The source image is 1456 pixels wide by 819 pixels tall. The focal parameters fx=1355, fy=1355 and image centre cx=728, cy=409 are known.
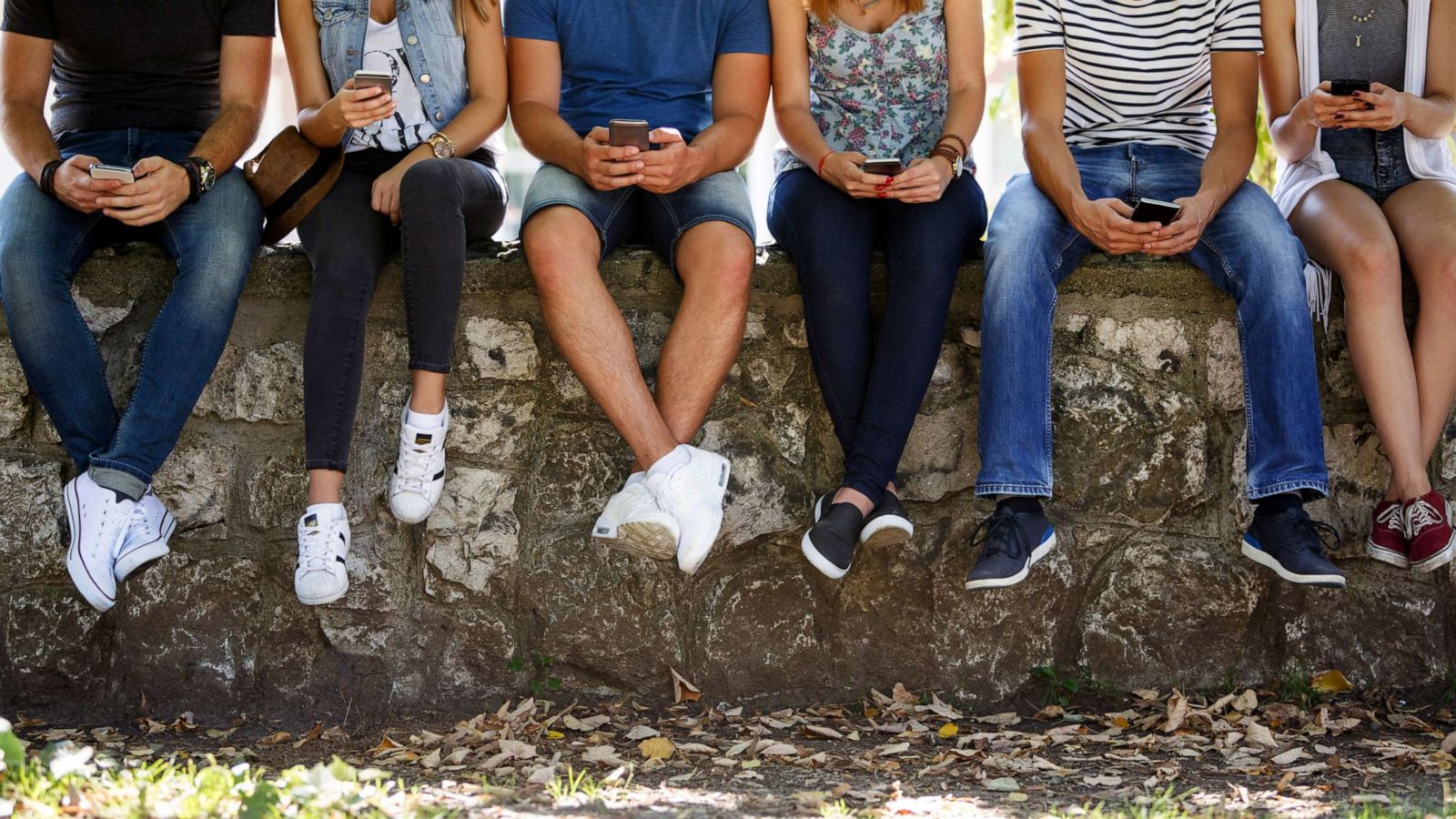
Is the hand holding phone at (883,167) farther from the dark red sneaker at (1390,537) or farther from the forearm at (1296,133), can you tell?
the dark red sneaker at (1390,537)

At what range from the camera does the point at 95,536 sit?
2.56 metres

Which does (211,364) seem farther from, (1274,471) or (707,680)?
(1274,471)

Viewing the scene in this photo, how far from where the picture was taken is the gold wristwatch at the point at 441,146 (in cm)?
291

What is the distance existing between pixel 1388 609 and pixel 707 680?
148 cm

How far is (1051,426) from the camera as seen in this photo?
275cm

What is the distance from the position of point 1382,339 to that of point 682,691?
64.1 inches

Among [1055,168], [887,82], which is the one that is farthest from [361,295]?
[1055,168]

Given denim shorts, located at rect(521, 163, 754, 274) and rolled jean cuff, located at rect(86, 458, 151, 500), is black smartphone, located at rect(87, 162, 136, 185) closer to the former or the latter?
rolled jean cuff, located at rect(86, 458, 151, 500)

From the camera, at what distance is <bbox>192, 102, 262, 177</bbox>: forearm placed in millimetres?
2873

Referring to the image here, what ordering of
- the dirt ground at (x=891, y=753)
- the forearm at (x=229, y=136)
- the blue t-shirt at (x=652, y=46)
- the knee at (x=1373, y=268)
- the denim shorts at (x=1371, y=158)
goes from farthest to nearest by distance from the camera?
the blue t-shirt at (x=652, y=46) → the denim shorts at (x=1371, y=158) → the forearm at (x=229, y=136) → the knee at (x=1373, y=268) → the dirt ground at (x=891, y=753)

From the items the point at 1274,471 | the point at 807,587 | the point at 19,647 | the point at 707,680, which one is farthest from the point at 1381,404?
the point at 19,647

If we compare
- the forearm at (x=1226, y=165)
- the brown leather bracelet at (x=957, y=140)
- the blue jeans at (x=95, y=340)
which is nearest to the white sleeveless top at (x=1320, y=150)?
the forearm at (x=1226, y=165)

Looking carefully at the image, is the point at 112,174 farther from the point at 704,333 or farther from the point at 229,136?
the point at 704,333

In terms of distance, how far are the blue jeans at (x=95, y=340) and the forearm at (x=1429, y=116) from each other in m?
2.46
